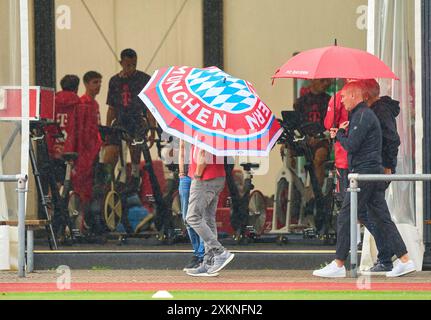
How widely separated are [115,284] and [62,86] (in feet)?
13.8

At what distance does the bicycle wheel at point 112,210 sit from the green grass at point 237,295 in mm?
3985

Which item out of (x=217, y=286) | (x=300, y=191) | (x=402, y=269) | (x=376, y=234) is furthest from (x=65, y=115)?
(x=402, y=269)

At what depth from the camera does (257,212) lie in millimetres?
15570

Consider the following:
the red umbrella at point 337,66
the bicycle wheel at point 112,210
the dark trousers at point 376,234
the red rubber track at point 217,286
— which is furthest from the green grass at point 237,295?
the bicycle wheel at point 112,210

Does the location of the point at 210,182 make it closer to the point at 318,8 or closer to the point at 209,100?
the point at 209,100

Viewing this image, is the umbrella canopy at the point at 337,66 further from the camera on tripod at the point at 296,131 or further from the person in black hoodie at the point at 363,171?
the camera on tripod at the point at 296,131

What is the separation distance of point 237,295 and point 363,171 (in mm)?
2090

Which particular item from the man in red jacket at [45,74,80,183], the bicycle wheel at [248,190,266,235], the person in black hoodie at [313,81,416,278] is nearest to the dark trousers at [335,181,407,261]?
the person in black hoodie at [313,81,416,278]

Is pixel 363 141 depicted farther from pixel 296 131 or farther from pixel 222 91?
pixel 296 131

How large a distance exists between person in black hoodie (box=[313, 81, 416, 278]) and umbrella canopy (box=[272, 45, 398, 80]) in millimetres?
316

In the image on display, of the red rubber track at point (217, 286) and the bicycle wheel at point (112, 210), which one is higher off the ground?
the bicycle wheel at point (112, 210)

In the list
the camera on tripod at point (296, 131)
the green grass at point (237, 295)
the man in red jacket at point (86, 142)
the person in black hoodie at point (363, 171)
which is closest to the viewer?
the green grass at point (237, 295)

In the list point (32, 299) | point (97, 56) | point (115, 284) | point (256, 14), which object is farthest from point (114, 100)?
point (32, 299)

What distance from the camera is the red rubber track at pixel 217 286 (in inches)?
469
